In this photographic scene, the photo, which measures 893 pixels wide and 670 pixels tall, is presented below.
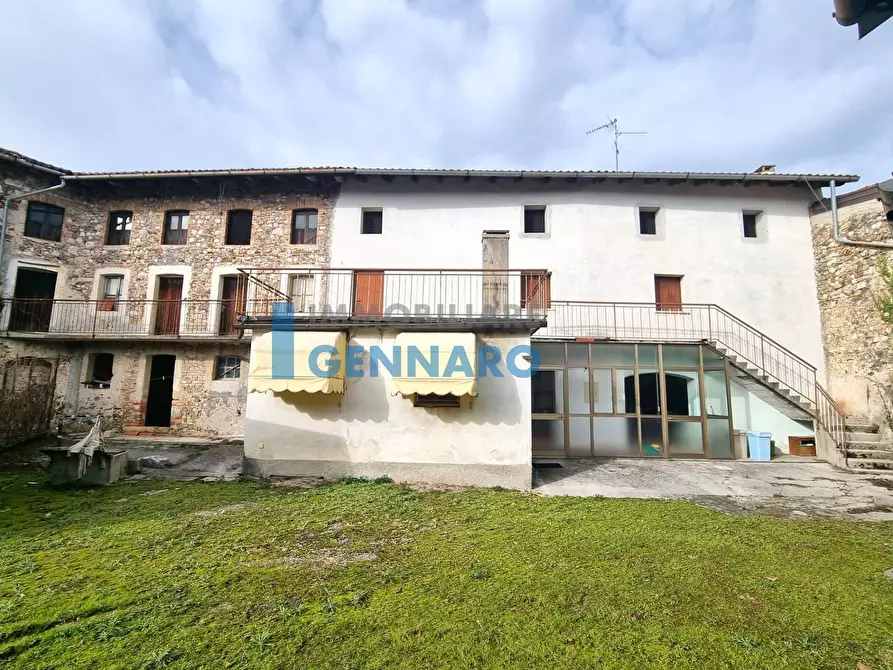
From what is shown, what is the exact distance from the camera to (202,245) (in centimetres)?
1371

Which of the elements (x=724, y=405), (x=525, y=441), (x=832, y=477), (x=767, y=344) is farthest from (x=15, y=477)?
(x=767, y=344)

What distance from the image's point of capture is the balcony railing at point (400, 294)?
30.1 feet

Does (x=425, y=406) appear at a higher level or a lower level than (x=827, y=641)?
higher

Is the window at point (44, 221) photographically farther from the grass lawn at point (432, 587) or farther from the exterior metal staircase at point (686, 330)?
the exterior metal staircase at point (686, 330)

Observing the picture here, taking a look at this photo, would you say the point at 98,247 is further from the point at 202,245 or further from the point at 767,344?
the point at 767,344

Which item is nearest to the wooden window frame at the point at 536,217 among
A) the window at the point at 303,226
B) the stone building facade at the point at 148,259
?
the stone building facade at the point at 148,259

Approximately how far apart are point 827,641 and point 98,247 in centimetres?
1939

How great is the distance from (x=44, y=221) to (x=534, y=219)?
54.2 ft

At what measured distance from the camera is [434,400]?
7.81m

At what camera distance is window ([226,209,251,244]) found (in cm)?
1384

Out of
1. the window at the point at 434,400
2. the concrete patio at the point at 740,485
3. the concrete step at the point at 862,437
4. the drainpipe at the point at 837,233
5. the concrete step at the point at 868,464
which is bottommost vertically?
the concrete patio at the point at 740,485

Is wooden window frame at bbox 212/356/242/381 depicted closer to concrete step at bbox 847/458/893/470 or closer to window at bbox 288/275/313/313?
window at bbox 288/275/313/313

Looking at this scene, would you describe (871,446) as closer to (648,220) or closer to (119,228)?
(648,220)

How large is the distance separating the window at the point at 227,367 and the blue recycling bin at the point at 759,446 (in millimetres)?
15429
